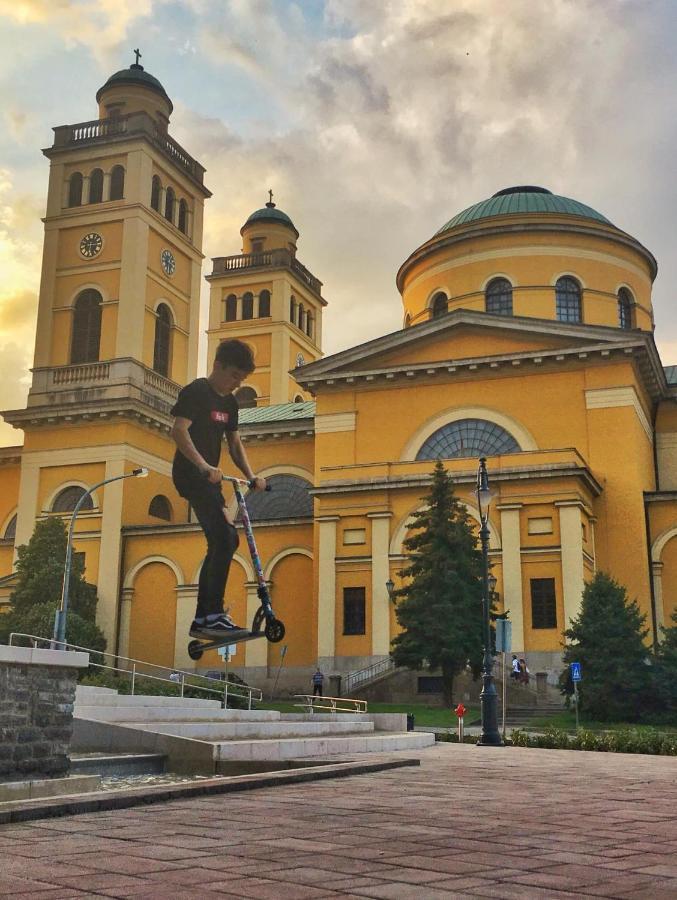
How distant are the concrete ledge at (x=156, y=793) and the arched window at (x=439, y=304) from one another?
123 ft

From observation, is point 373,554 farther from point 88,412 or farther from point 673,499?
point 88,412

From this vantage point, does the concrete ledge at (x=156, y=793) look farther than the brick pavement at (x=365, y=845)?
Yes

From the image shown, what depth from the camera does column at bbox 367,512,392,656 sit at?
124ft

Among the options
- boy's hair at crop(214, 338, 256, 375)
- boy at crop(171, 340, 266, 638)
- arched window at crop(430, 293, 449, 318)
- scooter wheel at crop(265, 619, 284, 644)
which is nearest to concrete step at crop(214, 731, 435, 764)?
scooter wheel at crop(265, 619, 284, 644)

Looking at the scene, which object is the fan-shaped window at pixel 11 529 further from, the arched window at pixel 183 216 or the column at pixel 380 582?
the column at pixel 380 582

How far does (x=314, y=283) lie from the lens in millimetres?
77062

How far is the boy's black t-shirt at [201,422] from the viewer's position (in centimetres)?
1734

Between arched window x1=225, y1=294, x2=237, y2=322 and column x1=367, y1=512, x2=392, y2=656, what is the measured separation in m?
36.1

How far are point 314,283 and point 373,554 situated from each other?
137ft

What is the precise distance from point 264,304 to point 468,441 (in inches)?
1334

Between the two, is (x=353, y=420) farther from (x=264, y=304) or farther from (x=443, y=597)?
(x=264, y=304)

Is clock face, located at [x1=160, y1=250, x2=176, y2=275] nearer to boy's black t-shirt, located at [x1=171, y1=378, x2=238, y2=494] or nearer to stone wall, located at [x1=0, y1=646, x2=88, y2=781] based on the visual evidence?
boy's black t-shirt, located at [x1=171, y1=378, x2=238, y2=494]

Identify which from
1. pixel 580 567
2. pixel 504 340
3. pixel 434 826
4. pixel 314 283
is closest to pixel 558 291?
pixel 504 340

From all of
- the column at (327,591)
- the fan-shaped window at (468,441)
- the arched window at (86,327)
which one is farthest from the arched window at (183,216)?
the column at (327,591)
